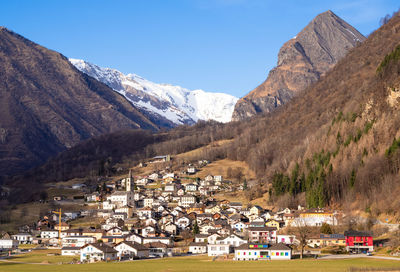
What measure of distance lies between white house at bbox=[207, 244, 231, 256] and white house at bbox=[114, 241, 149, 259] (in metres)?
9.92

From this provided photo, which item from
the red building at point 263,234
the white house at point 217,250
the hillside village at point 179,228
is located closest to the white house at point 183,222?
the hillside village at point 179,228

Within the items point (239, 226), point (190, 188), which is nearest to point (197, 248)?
point (239, 226)

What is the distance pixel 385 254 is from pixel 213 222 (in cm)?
5535

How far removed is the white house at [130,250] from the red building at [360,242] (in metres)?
30.8

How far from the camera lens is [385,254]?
80812 mm

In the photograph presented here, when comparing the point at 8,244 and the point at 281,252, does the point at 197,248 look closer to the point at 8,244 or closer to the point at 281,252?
the point at 281,252

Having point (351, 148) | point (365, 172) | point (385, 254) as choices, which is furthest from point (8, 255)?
point (351, 148)

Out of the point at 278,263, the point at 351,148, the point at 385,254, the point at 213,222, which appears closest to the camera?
the point at 278,263

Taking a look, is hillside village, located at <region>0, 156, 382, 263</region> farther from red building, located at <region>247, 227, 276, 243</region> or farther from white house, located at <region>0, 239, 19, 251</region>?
white house, located at <region>0, 239, 19, 251</region>

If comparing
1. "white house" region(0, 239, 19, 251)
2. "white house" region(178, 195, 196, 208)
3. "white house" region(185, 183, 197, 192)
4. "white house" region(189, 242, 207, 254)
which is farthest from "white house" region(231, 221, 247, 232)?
"white house" region(185, 183, 197, 192)

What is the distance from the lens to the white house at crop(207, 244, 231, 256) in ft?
312

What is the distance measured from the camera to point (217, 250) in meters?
95.7

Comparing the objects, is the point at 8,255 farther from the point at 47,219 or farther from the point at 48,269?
the point at 47,219

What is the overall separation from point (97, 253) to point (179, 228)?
43.5 m
